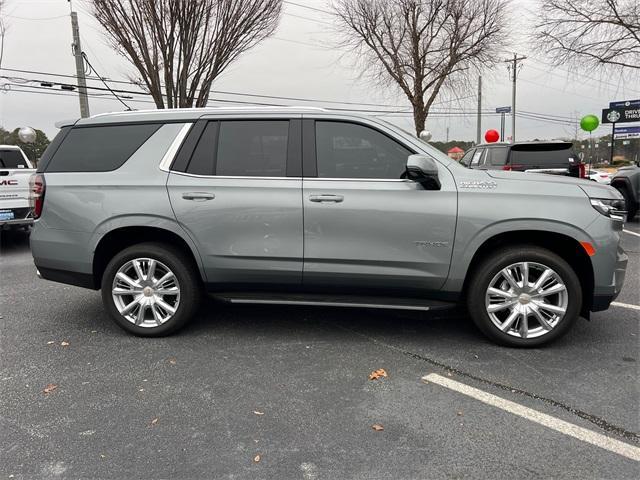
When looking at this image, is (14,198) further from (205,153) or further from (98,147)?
(205,153)

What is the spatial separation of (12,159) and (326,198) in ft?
26.0

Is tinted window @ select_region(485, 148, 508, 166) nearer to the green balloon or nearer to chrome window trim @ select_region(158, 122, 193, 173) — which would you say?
chrome window trim @ select_region(158, 122, 193, 173)

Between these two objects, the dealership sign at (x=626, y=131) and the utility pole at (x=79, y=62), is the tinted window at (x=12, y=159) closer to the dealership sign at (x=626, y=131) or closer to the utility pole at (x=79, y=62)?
the utility pole at (x=79, y=62)

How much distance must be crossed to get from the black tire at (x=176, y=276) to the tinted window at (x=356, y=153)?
4.48 ft

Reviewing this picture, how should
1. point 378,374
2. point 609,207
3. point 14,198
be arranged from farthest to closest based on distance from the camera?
point 14,198 < point 609,207 < point 378,374

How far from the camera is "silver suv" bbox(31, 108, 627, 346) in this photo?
362 cm

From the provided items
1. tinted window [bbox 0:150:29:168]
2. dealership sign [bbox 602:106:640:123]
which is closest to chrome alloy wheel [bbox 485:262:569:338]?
tinted window [bbox 0:150:29:168]

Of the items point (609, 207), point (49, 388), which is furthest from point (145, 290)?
point (609, 207)

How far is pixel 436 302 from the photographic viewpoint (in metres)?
3.80

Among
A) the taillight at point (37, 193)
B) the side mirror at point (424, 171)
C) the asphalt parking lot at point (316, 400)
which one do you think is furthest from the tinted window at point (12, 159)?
the side mirror at point (424, 171)

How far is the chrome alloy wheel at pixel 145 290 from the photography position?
13.1 feet

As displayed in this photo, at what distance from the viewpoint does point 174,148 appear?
3977 millimetres

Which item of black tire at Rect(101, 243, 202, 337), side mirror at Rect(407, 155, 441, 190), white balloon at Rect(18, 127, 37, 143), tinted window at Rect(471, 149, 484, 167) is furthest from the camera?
white balloon at Rect(18, 127, 37, 143)

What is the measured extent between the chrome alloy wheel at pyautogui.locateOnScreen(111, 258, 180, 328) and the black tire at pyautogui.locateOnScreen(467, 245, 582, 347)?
2.41 m
